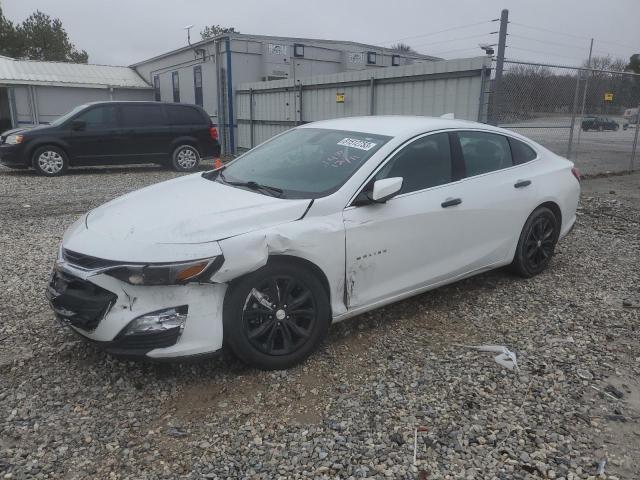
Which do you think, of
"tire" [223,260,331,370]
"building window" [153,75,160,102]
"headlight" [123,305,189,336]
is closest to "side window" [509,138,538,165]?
"tire" [223,260,331,370]

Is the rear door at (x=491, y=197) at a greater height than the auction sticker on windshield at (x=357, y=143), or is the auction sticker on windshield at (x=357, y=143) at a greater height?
the auction sticker on windshield at (x=357, y=143)

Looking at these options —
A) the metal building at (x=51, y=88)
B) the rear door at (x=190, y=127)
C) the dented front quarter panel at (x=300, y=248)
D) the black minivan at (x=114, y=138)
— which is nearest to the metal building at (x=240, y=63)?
the metal building at (x=51, y=88)

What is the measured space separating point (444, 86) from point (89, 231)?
8.29m

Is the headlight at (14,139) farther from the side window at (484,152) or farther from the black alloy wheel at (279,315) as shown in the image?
the black alloy wheel at (279,315)

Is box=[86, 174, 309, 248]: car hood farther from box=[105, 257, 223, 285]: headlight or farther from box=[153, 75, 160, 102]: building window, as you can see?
box=[153, 75, 160, 102]: building window

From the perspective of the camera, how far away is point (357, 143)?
12.8 ft

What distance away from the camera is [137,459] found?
254cm

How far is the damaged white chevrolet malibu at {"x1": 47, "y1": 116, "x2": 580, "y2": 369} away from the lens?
2.86 metres

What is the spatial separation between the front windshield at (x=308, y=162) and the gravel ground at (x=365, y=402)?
1.12 m

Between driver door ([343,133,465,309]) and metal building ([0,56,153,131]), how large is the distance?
22943 millimetres

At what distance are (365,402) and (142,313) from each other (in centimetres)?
134

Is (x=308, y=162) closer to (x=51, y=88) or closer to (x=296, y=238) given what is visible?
(x=296, y=238)

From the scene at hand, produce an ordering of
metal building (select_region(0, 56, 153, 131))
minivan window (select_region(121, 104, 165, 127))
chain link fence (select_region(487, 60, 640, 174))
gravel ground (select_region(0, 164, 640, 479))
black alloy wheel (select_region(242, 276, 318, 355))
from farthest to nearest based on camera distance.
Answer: metal building (select_region(0, 56, 153, 131))
minivan window (select_region(121, 104, 165, 127))
chain link fence (select_region(487, 60, 640, 174))
black alloy wheel (select_region(242, 276, 318, 355))
gravel ground (select_region(0, 164, 640, 479))

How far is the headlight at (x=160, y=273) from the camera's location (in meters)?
2.79
